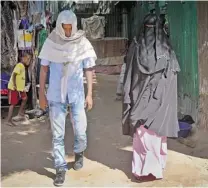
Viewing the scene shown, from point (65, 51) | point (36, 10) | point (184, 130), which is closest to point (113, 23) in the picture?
point (36, 10)

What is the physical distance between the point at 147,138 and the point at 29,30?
434 cm

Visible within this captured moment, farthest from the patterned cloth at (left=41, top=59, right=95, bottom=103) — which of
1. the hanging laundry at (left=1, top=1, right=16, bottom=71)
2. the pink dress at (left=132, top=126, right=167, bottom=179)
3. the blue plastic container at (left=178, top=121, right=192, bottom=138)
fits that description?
the hanging laundry at (left=1, top=1, right=16, bottom=71)

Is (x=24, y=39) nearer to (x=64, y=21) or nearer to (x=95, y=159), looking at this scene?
(x=95, y=159)

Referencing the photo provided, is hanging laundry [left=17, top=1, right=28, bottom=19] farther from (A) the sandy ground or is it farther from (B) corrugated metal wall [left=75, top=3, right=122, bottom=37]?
(B) corrugated metal wall [left=75, top=3, right=122, bottom=37]

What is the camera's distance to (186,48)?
6297 millimetres

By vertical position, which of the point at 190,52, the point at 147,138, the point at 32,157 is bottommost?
the point at 32,157

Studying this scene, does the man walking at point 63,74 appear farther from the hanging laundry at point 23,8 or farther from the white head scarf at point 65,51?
the hanging laundry at point 23,8

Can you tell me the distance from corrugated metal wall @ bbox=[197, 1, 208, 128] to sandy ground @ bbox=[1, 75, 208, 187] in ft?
0.93

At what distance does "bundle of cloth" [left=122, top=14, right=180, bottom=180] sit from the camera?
437cm

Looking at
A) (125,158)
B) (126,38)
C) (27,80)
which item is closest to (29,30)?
(27,80)

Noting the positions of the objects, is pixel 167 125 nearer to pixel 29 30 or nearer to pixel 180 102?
pixel 180 102

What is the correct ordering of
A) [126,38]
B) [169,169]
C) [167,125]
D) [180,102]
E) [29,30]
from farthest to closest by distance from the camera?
[126,38] < [29,30] < [180,102] < [169,169] < [167,125]

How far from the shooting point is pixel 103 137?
6.32 m

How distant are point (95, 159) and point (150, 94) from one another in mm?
1312
